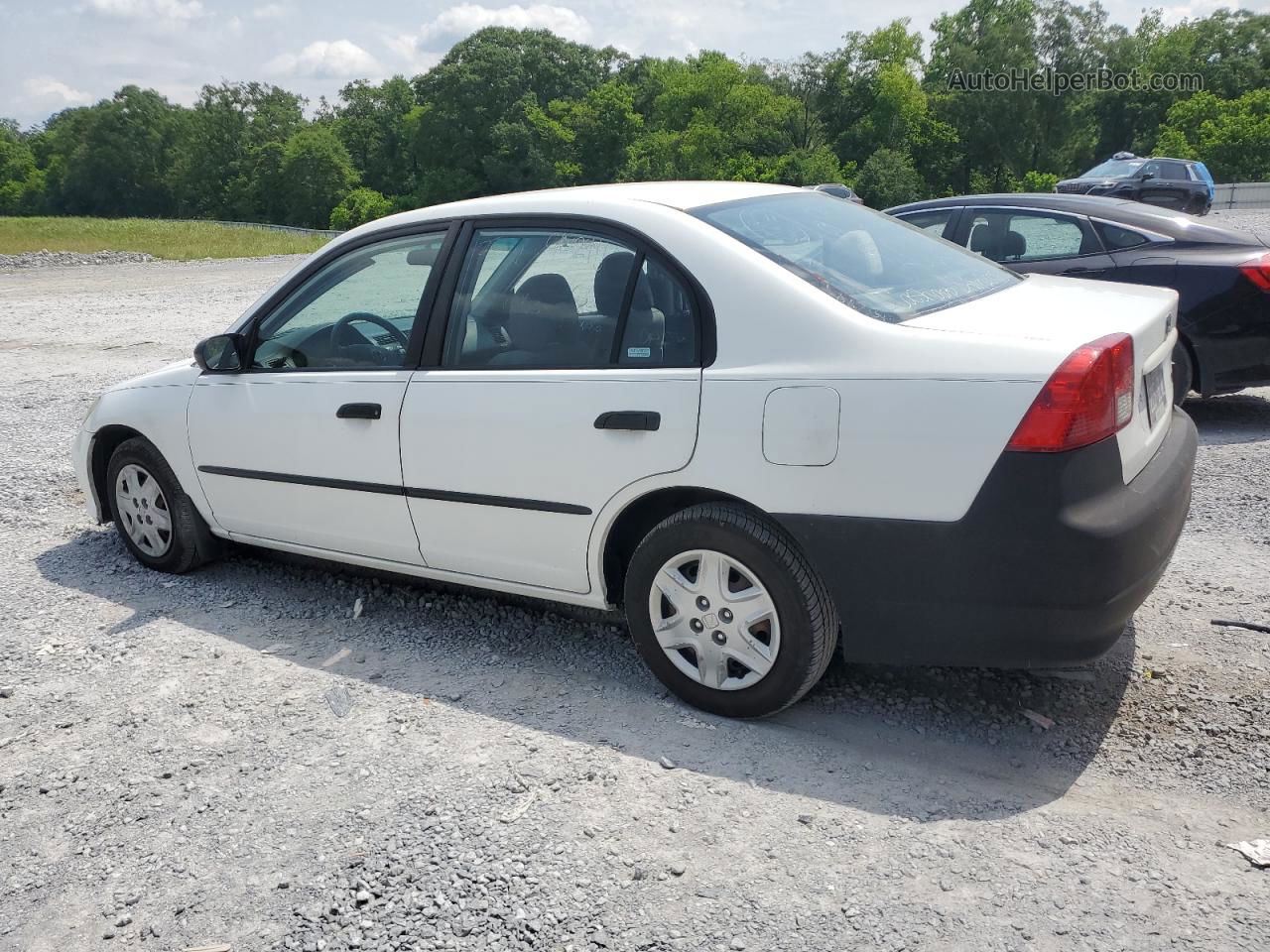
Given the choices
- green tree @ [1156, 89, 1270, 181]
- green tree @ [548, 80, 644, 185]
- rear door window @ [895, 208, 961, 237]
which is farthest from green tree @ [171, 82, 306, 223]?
rear door window @ [895, 208, 961, 237]

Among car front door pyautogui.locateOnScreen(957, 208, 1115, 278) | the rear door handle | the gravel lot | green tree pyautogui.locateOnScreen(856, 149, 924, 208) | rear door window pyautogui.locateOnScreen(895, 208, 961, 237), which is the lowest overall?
the gravel lot

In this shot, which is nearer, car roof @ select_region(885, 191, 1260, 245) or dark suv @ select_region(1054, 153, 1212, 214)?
car roof @ select_region(885, 191, 1260, 245)

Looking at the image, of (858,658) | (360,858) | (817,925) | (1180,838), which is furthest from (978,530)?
(360,858)

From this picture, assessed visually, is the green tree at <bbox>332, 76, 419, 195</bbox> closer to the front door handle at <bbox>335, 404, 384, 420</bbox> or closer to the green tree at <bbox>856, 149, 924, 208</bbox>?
the green tree at <bbox>856, 149, 924, 208</bbox>

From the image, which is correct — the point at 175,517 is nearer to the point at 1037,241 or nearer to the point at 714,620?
the point at 714,620

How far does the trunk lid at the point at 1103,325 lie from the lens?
10.3ft

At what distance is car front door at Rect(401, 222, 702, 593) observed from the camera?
3529 mm

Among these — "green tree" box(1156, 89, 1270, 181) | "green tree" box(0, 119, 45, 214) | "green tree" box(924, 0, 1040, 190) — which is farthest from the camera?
"green tree" box(0, 119, 45, 214)

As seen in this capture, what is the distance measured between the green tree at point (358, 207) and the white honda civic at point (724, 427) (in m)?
78.0

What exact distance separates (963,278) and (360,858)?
2752 mm

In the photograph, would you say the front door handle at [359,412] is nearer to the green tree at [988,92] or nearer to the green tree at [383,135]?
the green tree at [988,92]

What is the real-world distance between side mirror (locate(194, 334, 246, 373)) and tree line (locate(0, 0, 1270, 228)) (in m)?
57.3

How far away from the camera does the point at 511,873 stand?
2.85m

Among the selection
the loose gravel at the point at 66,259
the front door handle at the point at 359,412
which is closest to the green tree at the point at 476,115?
the loose gravel at the point at 66,259
